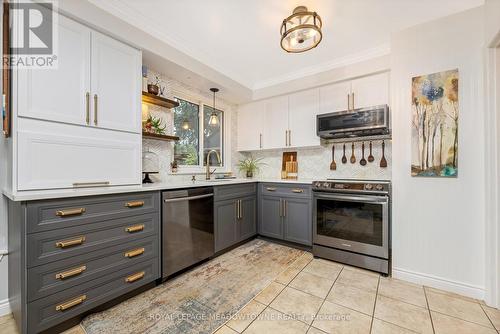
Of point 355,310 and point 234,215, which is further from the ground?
point 234,215

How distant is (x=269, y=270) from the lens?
7.69ft

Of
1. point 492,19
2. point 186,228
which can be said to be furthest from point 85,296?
point 492,19

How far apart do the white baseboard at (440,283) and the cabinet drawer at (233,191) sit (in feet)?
6.31

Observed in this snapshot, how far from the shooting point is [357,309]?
1691 mm

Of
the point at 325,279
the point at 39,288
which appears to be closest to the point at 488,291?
the point at 325,279

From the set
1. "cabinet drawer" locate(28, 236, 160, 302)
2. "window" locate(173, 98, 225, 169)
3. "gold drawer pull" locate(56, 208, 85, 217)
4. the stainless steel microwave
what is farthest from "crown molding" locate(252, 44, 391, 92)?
"gold drawer pull" locate(56, 208, 85, 217)

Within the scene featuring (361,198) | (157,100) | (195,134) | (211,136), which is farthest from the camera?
(211,136)

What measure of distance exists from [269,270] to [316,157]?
75.2 inches

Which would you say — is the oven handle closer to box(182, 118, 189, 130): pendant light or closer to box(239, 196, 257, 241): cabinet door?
box(239, 196, 257, 241): cabinet door

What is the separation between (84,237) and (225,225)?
152 centimetres

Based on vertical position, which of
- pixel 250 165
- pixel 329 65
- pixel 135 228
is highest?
pixel 329 65

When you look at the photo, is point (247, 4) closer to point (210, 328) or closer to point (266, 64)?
point (266, 64)

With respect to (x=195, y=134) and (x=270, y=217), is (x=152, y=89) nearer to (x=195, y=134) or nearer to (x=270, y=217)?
(x=195, y=134)

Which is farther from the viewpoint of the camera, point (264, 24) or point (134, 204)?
point (264, 24)
